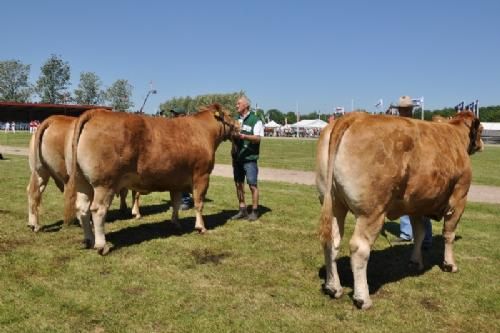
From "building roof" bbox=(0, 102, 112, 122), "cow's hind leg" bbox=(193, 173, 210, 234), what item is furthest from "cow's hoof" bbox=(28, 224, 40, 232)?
"building roof" bbox=(0, 102, 112, 122)

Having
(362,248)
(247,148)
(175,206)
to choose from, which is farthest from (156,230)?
(362,248)

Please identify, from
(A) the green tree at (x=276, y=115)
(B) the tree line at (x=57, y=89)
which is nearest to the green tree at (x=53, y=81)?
(B) the tree line at (x=57, y=89)

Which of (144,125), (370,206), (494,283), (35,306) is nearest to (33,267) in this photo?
(35,306)

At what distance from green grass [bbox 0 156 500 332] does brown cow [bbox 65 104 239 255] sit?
718 mm

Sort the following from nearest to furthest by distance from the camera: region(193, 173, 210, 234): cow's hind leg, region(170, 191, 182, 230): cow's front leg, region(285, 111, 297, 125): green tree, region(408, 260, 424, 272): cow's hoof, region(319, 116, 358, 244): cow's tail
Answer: region(319, 116, 358, 244): cow's tail → region(408, 260, 424, 272): cow's hoof → region(193, 173, 210, 234): cow's hind leg → region(170, 191, 182, 230): cow's front leg → region(285, 111, 297, 125): green tree

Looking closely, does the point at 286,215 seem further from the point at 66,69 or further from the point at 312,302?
the point at 66,69

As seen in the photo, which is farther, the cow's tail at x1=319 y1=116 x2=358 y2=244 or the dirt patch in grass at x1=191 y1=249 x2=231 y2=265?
the dirt patch in grass at x1=191 y1=249 x2=231 y2=265

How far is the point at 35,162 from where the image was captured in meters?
7.64

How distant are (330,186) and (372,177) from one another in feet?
1.45

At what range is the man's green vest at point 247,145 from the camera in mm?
8945

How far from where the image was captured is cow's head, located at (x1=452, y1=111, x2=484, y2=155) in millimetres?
6734

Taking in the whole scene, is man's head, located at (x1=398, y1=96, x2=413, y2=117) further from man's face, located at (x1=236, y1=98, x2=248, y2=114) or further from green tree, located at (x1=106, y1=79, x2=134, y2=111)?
green tree, located at (x1=106, y1=79, x2=134, y2=111)

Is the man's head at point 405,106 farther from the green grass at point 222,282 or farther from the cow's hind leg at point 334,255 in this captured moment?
the cow's hind leg at point 334,255

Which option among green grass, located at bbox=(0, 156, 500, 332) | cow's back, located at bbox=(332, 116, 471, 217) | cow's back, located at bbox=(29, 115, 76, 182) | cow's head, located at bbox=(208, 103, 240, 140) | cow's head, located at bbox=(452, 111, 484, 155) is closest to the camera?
green grass, located at bbox=(0, 156, 500, 332)
